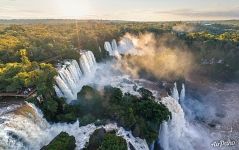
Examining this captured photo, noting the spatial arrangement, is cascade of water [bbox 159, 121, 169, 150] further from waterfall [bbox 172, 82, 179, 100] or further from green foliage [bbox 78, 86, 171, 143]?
waterfall [bbox 172, 82, 179, 100]

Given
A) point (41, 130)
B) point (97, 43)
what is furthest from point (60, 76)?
point (97, 43)

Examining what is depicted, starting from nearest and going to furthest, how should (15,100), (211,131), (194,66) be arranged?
1. (15,100)
2. (211,131)
3. (194,66)

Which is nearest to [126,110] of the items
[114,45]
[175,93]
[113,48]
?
[175,93]

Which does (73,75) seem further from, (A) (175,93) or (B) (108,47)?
(B) (108,47)

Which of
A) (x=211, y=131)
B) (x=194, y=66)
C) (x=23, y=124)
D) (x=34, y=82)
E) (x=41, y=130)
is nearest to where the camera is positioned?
(x=23, y=124)

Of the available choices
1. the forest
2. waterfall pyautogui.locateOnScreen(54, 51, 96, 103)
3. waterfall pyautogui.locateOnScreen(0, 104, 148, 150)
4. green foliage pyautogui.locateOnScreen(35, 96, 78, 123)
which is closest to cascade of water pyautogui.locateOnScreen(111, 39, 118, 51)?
the forest

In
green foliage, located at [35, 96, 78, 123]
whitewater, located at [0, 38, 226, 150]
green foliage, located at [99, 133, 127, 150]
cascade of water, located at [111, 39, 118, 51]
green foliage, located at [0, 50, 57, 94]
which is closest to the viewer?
whitewater, located at [0, 38, 226, 150]

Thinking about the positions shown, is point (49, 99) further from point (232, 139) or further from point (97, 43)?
point (97, 43)
